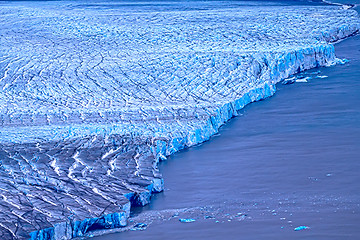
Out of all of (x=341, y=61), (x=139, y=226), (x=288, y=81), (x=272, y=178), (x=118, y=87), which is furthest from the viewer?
(x=341, y=61)

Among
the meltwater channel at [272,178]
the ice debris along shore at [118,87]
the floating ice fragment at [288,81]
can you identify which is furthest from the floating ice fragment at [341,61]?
the meltwater channel at [272,178]

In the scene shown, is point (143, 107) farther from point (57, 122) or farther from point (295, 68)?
point (295, 68)

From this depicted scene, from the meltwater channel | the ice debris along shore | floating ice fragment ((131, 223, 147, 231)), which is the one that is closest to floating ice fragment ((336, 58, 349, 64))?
the ice debris along shore

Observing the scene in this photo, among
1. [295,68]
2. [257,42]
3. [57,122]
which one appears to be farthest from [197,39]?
[57,122]

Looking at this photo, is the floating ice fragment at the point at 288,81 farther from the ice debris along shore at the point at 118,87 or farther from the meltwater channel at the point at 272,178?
the meltwater channel at the point at 272,178

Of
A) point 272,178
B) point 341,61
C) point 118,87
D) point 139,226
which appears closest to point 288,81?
point 341,61

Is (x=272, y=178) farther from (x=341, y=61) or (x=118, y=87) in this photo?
(x=341, y=61)
